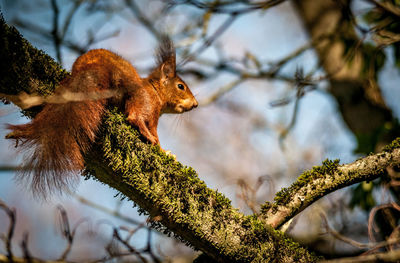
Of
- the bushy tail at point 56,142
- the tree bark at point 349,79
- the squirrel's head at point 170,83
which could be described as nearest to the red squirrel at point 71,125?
the bushy tail at point 56,142

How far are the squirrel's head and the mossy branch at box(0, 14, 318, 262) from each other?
130 centimetres

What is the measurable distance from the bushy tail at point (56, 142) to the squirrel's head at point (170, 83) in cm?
138

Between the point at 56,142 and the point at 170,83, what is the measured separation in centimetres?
168

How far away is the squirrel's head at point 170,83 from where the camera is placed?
308cm

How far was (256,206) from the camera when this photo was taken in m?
2.55

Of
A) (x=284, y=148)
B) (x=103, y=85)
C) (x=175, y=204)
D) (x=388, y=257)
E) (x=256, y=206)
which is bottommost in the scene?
(x=388, y=257)

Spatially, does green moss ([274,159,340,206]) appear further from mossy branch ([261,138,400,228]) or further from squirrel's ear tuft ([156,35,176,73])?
squirrel's ear tuft ([156,35,176,73])

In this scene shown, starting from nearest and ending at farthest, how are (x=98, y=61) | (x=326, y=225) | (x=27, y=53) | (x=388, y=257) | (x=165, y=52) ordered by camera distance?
(x=388, y=257)
(x=27, y=53)
(x=326, y=225)
(x=98, y=61)
(x=165, y=52)

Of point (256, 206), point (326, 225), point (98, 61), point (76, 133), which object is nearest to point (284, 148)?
point (256, 206)

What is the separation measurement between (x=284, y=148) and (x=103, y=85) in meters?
3.07

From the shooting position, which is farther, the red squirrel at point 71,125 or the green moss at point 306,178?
the green moss at point 306,178

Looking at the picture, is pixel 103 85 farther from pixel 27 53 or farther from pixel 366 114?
pixel 366 114

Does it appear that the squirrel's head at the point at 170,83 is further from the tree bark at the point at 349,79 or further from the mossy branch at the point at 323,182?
the tree bark at the point at 349,79

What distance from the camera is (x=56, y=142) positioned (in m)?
1.66
